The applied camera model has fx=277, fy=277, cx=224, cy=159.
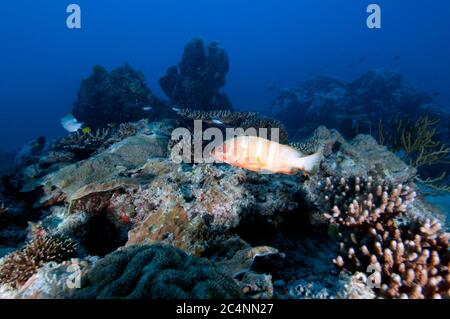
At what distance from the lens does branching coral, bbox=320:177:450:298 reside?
2.38m

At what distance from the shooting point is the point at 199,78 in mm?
16938

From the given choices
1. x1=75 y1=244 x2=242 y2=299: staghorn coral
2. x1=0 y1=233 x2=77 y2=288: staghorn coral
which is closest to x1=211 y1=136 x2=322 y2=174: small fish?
x1=75 y1=244 x2=242 y2=299: staghorn coral

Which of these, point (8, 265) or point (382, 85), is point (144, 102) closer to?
point (8, 265)

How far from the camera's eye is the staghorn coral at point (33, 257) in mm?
2938

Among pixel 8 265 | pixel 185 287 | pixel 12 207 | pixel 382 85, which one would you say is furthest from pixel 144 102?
pixel 382 85

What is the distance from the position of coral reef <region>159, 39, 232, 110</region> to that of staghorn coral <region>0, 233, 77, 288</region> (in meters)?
13.5

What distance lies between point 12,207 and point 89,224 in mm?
2113

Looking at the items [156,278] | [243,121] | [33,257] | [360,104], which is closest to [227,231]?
[156,278]

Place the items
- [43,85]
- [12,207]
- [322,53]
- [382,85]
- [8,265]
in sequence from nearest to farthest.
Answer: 1. [8,265]
2. [12,207]
3. [382,85]
4. [43,85]
5. [322,53]

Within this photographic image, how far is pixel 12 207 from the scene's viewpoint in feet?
16.6

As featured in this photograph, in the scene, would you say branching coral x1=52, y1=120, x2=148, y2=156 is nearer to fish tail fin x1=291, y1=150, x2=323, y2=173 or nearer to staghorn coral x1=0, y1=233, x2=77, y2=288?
staghorn coral x1=0, y1=233, x2=77, y2=288

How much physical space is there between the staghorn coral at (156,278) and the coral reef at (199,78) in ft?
48.2

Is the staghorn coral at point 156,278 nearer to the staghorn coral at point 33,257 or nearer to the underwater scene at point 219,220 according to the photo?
the underwater scene at point 219,220

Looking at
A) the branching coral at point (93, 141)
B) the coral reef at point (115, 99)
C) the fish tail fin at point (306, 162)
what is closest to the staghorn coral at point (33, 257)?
the fish tail fin at point (306, 162)
